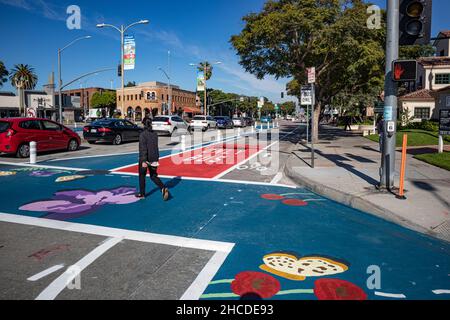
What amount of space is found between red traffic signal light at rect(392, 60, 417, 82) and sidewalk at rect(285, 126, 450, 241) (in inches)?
98.2

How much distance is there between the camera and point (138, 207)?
6922mm

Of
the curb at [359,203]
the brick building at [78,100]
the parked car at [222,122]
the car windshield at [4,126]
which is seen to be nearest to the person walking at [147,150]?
the curb at [359,203]

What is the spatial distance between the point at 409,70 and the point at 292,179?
446cm

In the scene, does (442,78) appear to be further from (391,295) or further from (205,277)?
(205,277)

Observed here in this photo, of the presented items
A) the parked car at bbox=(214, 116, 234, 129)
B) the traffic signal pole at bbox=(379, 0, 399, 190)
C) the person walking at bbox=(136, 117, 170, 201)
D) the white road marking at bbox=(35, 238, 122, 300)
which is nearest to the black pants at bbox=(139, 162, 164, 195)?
the person walking at bbox=(136, 117, 170, 201)

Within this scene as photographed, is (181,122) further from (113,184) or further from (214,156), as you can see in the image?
(113,184)

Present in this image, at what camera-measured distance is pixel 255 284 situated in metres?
3.76

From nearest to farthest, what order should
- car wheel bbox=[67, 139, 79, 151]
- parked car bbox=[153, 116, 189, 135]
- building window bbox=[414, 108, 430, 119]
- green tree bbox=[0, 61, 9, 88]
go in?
car wheel bbox=[67, 139, 79, 151] → parked car bbox=[153, 116, 189, 135] → building window bbox=[414, 108, 430, 119] → green tree bbox=[0, 61, 9, 88]

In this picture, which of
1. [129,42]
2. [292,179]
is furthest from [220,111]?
[292,179]

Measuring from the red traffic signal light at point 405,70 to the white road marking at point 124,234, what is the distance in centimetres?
510

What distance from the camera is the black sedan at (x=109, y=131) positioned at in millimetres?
19438

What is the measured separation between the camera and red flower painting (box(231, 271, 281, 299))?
3579 millimetres

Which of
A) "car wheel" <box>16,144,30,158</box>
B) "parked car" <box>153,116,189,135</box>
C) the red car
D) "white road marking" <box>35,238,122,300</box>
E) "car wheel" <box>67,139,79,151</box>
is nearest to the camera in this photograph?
"white road marking" <box>35,238,122,300</box>

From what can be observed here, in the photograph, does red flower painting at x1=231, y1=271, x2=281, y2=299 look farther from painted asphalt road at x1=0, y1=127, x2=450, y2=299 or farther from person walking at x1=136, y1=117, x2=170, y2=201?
person walking at x1=136, y1=117, x2=170, y2=201
